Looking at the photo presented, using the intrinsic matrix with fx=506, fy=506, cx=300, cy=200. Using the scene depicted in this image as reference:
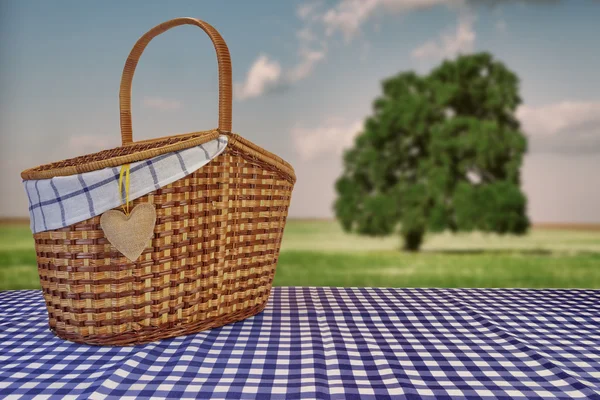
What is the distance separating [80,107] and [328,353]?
2102 mm

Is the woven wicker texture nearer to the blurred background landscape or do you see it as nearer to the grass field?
the blurred background landscape

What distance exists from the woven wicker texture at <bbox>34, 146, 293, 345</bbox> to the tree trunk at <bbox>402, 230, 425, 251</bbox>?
1.97 metres

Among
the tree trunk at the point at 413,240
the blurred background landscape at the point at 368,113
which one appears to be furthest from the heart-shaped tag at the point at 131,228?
the tree trunk at the point at 413,240

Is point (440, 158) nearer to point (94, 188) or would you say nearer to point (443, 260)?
point (443, 260)

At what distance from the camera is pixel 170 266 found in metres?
1.27

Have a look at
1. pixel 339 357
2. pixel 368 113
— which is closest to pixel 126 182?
pixel 339 357

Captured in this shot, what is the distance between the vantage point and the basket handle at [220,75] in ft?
4.44

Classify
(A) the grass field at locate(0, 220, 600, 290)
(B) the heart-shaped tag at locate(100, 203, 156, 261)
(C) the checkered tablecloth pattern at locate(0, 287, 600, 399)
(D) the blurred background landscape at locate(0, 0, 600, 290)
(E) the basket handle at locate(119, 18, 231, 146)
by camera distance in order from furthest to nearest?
(A) the grass field at locate(0, 220, 600, 290) < (D) the blurred background landscape at locate(0, 0, 600, 290) < (E) the basket handle at locate(119, 18, 231, 146) < (B) the heart-shaped tag at locate(100, 203, 156, 261) < (C) the checkered tablecloth pattern at locate(0, 287, 600, 399)

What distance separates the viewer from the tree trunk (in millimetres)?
3254

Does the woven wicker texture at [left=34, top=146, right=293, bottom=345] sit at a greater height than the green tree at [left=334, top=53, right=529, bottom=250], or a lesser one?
lesser

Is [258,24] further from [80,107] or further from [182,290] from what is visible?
[182,290]

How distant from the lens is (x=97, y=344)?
4.08 ft

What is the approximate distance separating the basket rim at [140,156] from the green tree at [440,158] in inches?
69.3

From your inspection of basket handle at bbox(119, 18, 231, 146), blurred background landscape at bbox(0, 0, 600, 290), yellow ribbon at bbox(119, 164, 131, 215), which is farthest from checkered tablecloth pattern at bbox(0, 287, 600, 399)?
blurred background landscape at bbox(0, 0, 600, 290)
